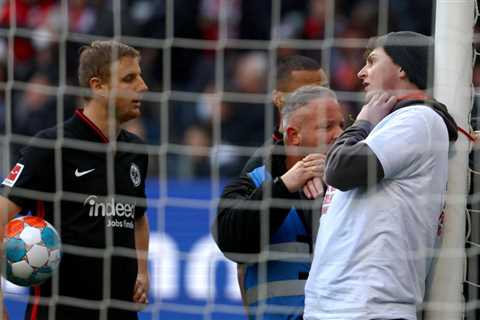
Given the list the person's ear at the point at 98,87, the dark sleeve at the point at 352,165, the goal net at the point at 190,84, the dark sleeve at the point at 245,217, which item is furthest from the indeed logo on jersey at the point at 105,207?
the dark sleeve at the point at 352,165

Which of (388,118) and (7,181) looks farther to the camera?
(7,181)

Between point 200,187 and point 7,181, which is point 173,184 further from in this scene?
point 7,181

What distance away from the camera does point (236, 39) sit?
21.2ft

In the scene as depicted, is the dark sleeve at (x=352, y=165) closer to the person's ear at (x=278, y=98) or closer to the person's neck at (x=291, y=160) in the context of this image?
the person's neck at (x=291, y=160)

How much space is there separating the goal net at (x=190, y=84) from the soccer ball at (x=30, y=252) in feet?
0.61

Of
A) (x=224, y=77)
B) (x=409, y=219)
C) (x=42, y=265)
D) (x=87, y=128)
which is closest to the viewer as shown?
(x=409, y=219)

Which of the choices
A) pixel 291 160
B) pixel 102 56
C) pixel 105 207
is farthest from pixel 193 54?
pixel 291 160

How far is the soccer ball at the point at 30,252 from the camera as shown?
3.82m

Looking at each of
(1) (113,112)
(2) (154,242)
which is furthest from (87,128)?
(2) (154,242)

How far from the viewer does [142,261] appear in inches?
167

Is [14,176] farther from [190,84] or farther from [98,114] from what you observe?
[190,84]

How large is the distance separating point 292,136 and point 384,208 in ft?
2.10

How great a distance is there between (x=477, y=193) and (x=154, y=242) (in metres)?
2.59

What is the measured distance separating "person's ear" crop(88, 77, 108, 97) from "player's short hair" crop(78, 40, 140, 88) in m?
0.01
